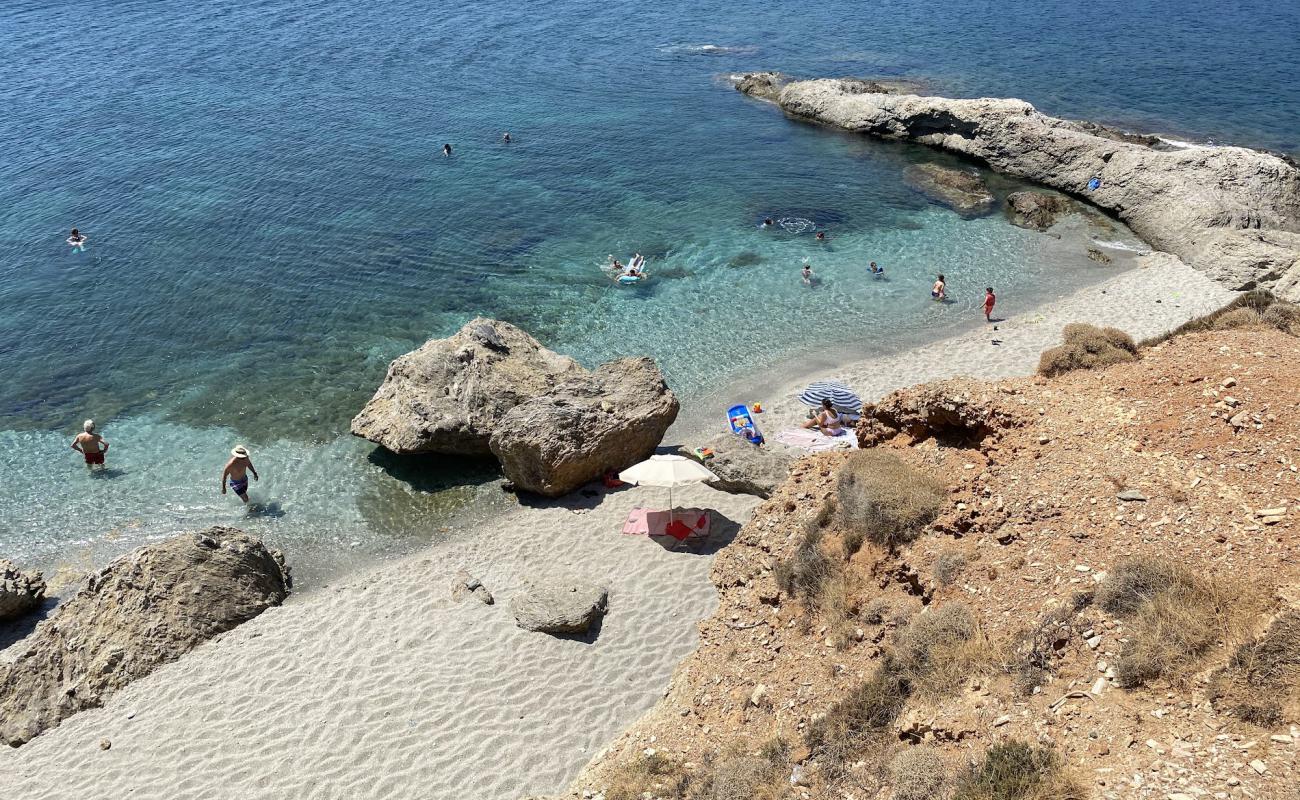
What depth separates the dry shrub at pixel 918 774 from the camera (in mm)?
7707

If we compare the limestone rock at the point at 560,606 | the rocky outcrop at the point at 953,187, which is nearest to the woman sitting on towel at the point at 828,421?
the limestone rock at the point at 560,606

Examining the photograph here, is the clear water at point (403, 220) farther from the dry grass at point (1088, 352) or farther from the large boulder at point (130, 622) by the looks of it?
the dry grass at point (1088, 352)

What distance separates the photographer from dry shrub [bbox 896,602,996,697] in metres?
8.84

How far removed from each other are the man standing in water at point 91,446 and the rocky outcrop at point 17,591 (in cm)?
395

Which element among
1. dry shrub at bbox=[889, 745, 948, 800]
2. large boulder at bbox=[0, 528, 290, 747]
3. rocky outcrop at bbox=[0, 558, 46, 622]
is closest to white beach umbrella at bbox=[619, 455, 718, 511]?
large boulder at bbox=[0, 528, 290, 747]

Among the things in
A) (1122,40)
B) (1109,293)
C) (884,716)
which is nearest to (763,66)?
(1122,40)

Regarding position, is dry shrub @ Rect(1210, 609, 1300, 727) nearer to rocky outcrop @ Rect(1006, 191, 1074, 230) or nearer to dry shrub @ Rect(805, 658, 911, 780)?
dry shrub @ Rect(805, 658, 911, 780)

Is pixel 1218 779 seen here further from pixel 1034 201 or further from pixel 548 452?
pixel 1034 201

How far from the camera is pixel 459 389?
761 inches

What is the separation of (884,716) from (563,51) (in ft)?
180

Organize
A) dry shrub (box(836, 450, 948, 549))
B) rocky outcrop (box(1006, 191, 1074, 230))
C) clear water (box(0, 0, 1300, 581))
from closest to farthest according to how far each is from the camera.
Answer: dry shrub (box(836, 450, 948, 549)) → clear water (box(0, 0, 1300, 581)) → rocky outcrop (box(1006, 191, 1074, 230))

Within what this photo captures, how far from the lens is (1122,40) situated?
5675cm

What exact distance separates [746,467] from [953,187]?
24.7 m

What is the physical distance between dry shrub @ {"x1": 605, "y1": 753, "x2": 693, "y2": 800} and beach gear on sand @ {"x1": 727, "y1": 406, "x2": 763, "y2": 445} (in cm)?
1024
